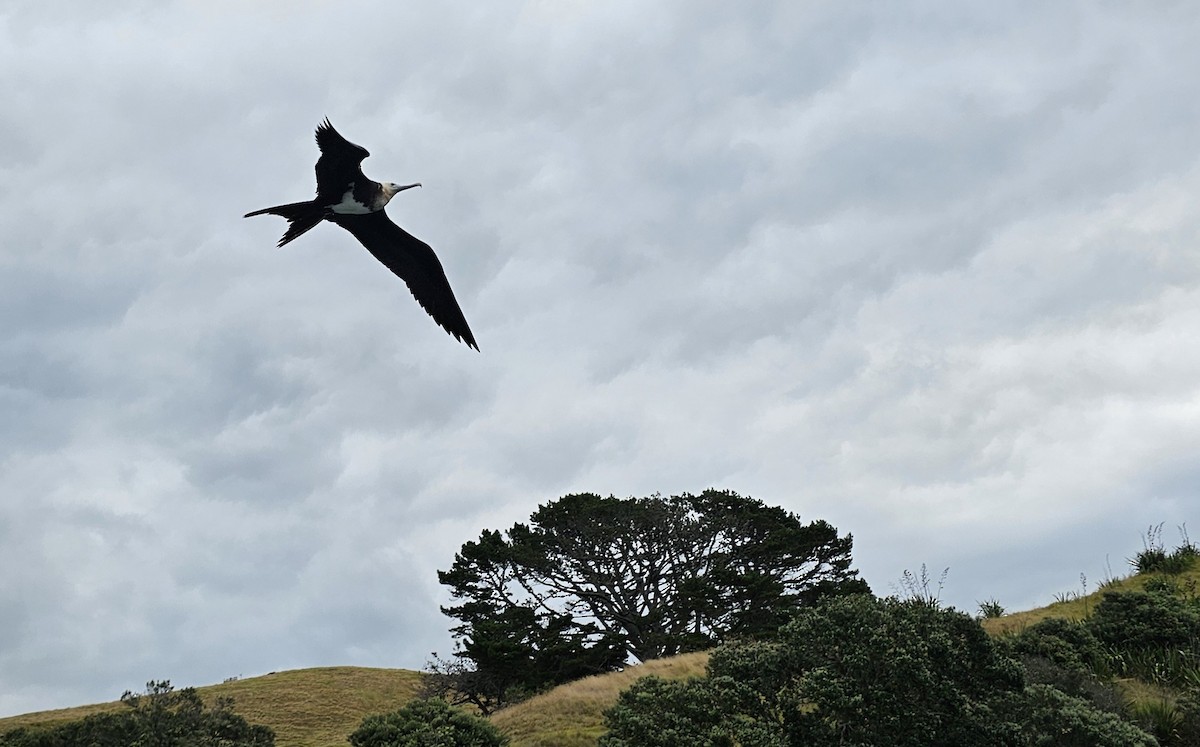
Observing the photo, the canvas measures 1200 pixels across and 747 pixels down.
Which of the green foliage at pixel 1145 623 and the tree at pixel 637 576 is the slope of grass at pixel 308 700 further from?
the green foliage at pixel 1145 623

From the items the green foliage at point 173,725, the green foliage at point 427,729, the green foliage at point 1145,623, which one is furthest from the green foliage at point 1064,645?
the green foliage at point 173,725

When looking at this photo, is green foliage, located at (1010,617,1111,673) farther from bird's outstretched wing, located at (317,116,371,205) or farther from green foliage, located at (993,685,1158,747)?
bird's outstretched wing, located at (317,116,371,205)

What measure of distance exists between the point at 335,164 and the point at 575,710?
16.2 meters

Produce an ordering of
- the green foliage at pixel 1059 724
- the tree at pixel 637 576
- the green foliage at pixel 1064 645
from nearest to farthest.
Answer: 1. the green foliage at pixel 1059 724
2. the green foliage at pixel 1064 645
3. the tree at pixel 637 576

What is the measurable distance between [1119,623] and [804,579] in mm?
17053

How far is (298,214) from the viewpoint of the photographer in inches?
485

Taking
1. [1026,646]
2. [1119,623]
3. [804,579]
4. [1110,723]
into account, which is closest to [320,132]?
[1110,723]

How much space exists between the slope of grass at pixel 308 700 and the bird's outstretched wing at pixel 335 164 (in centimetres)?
2737

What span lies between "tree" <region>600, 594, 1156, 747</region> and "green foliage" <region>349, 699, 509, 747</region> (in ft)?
19.3

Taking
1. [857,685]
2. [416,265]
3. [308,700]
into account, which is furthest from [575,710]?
[308,700]

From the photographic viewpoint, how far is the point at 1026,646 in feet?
65.5

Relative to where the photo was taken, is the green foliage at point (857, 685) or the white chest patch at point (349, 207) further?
the green foliage at point (857, 685)

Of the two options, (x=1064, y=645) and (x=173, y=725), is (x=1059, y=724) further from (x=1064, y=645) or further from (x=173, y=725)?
(x=173, y=725)

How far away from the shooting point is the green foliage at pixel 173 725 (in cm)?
2000
